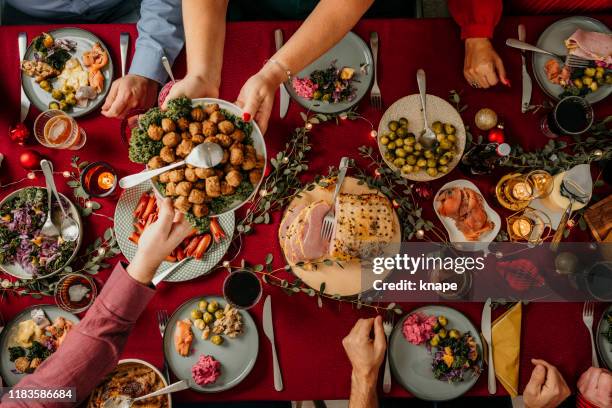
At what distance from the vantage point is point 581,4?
1814 mm

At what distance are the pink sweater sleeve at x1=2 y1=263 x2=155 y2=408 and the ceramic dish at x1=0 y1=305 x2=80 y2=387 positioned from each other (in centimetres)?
11

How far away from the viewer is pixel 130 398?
1568 mm

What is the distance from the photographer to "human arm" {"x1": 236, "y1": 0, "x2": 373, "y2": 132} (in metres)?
1.49

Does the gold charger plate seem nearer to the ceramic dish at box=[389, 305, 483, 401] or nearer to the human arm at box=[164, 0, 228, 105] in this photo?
the ceramic dish at box=[389, 305, 483, 401]

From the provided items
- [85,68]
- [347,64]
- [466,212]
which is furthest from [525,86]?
[85,68]

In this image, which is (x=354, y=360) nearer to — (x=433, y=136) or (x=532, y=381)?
(x=532, y=381)

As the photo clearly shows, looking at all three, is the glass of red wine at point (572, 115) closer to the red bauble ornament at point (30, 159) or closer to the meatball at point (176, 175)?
the meatball at point (176, 175)

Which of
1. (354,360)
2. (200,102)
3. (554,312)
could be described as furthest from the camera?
(554,312)

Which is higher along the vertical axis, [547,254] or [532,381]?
[547,254]

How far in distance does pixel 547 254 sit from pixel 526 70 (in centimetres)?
74

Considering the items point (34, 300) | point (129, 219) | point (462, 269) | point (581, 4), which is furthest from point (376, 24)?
point (34, 300)

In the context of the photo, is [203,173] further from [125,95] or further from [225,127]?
[125,95]

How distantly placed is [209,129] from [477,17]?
1.14 m

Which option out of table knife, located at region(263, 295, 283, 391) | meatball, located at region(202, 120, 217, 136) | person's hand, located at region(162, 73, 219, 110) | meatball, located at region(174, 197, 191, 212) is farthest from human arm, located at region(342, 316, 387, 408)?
person's hand, located at region(162, 73, 219, 110)
